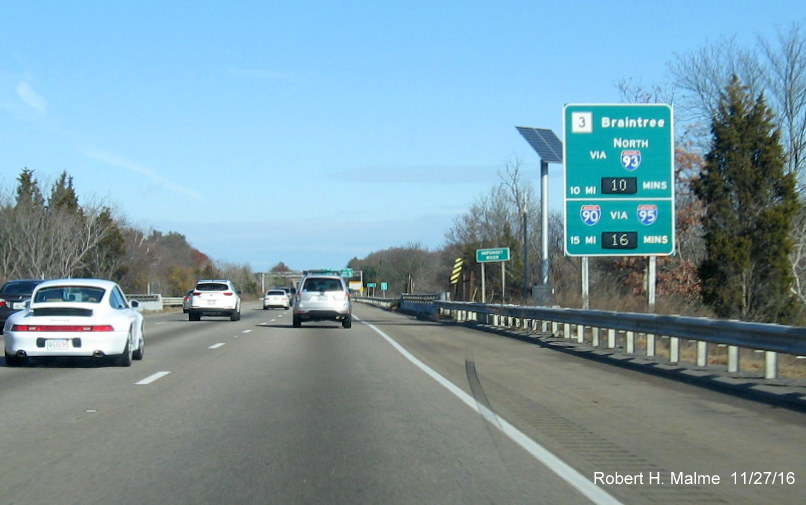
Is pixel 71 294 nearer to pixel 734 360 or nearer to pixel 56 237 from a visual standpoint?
pixel 734 360

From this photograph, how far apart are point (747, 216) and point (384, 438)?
29196 mm

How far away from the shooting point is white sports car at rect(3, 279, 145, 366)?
620 inches

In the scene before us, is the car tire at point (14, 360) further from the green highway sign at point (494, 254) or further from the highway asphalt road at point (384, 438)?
the green highway sign at point (494, 254)

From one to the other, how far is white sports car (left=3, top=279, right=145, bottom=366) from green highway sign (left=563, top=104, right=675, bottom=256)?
14.1 metres

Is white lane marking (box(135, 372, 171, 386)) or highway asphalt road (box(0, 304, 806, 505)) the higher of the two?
white lane marking (box(135, 372, 171, 386))

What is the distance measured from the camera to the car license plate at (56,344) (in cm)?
1575

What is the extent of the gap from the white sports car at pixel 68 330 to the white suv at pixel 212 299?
2382 centimetres

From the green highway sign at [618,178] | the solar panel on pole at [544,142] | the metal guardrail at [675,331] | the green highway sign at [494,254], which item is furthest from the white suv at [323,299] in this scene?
the green highway sign at [494,254]

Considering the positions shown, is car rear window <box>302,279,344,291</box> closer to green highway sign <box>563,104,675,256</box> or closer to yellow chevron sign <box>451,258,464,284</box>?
green highway sign <box>563,104,675,256</box>

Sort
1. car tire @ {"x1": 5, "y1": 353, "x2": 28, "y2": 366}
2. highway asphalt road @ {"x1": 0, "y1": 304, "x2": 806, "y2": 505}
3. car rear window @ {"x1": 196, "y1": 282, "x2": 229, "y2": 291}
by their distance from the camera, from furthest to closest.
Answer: car rear window @ {"x1": 196, "y1": 282, "x2": 229, "y2": 291}
car tire @ {"x1": 5, "y1": 353, "x2": 28, "y2": 366}
highway asphalt road @ {"x1": 0, "y1": 304, "x2": 806, "y2": 505}

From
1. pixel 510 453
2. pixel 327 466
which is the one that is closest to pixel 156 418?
pixel 327 466

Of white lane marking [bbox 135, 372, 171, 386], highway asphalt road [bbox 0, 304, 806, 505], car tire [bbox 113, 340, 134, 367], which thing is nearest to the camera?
highway asphalt road [bbox 0, 304, 806, 505]

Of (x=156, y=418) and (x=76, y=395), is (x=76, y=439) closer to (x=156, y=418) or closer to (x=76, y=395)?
(x=156, y=418)

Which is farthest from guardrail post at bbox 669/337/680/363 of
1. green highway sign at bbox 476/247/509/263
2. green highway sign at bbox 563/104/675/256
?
green highway sign at bbox 476/247/509/263
